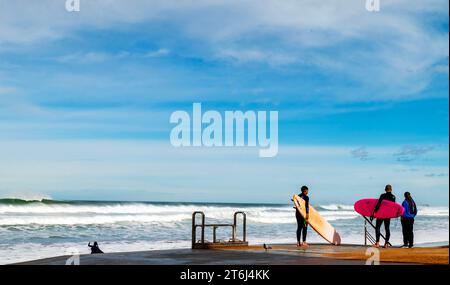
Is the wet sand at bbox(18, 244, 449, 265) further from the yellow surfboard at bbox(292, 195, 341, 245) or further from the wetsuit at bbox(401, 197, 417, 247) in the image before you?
the wetsuit at bbox(401, 197, 417, 247)

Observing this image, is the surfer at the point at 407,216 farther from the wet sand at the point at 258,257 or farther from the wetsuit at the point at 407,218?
the wet sand at the point at 258,257

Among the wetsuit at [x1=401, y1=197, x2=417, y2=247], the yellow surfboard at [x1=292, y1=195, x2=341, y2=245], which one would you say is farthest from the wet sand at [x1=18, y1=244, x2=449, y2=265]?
the wetsuit at [x1=401, y1=197, x2=417, y2=247]

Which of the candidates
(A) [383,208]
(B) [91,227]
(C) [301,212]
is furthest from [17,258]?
(B) [91,227]

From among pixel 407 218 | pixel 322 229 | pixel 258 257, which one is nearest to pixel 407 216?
pixel 407 218

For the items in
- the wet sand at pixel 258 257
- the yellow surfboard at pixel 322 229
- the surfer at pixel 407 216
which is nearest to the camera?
the wet sand at pixel 258 257

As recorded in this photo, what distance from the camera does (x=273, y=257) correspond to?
503 inches

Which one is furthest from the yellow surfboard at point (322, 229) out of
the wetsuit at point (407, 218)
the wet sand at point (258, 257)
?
the wetsuit at point (407, 218)

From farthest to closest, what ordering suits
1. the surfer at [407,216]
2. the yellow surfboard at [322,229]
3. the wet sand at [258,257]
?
the yellow surfboard at [322,229], the surfer at [407,216], the wet sand at [258,257]

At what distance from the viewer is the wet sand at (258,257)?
461 inches

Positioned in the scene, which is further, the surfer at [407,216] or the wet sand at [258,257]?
the surfer at [407,216]

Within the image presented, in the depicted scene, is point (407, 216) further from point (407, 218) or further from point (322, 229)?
point (322, 229)

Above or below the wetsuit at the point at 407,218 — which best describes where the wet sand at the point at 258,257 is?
below

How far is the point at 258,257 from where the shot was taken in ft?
42.2
